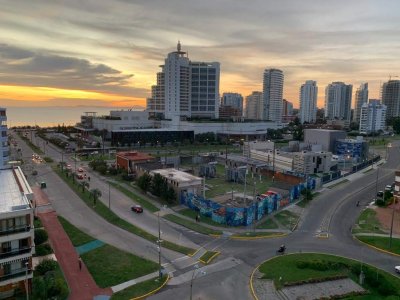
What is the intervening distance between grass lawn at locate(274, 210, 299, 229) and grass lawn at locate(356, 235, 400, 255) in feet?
30.1

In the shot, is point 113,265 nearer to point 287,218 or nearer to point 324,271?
point 324,271

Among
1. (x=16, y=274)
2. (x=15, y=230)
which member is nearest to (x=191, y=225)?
(x=16, y=274)

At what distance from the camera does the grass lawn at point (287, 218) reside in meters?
49.4

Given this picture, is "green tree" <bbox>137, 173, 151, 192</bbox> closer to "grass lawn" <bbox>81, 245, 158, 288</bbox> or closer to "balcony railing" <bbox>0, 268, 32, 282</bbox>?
"grass lawn" <bbox>81, 245, 158, 288</bbox>

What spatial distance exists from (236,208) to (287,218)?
9.64 meters

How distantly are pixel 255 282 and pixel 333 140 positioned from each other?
93430 millimetres

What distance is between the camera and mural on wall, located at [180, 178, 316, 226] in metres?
48.0

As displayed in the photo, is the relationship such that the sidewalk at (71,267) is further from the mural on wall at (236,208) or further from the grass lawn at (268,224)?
the grass lawn at (268,224)

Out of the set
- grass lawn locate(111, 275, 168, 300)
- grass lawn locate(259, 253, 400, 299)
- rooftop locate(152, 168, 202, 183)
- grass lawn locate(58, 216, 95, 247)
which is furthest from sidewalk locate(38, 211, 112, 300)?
rooftop locate(152, 168, 202, 183)

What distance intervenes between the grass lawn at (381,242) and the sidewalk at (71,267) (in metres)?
32.5

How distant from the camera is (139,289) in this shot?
31.2 m

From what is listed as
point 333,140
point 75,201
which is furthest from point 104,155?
point 333,140

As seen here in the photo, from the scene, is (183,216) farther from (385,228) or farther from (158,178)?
(385,228)

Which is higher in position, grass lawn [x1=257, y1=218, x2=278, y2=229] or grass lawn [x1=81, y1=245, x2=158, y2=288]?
grass lawn [x1=257, y1=218, x2=278, y2=229]
